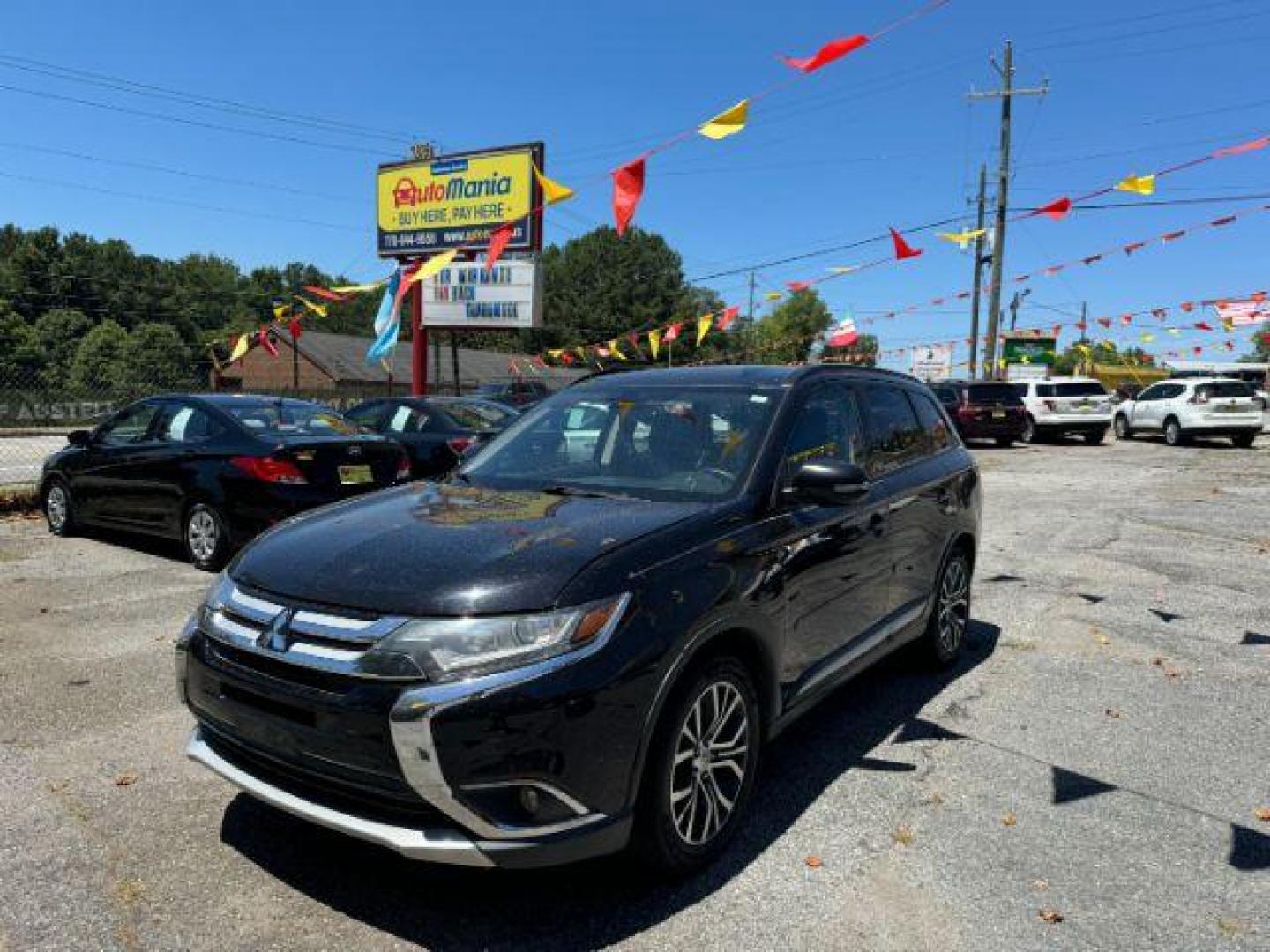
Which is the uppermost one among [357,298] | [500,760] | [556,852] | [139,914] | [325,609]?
[357,298]

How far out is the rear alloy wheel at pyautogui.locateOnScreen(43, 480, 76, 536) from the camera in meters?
8.69

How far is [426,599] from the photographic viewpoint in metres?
2.54

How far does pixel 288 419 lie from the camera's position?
7.69 metres

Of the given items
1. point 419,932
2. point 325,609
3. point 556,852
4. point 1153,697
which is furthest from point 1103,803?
point 325,609

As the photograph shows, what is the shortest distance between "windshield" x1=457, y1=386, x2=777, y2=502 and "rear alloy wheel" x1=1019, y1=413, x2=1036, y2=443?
21.9 m

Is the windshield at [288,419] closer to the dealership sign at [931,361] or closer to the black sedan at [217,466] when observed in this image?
the black sedan at [217,466]

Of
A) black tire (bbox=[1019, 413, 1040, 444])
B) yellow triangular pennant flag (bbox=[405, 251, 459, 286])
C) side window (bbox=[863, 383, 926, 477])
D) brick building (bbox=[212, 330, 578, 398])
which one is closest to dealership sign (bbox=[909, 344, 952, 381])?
brick building (bbox=[212, 330, 578, 398])

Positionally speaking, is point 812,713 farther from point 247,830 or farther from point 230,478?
point 230,478

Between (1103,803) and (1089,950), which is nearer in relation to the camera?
(1089,950)

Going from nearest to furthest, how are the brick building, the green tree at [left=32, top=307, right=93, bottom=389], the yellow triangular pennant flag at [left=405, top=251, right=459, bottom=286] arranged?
the yellow triangular pennant flag at [left=405, top=251, right=459, bottom=286] < the brick building < the green tree at [left=32, top=307, right=93, bottom=389]

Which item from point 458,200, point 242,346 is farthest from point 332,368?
point 242,346

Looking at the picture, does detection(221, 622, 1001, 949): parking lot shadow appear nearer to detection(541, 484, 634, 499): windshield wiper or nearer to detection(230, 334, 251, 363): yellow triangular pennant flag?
detection(541, 484, 634, 499): windshield wiper

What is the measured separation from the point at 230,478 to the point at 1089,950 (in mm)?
6466

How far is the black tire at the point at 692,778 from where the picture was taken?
2.73 m
